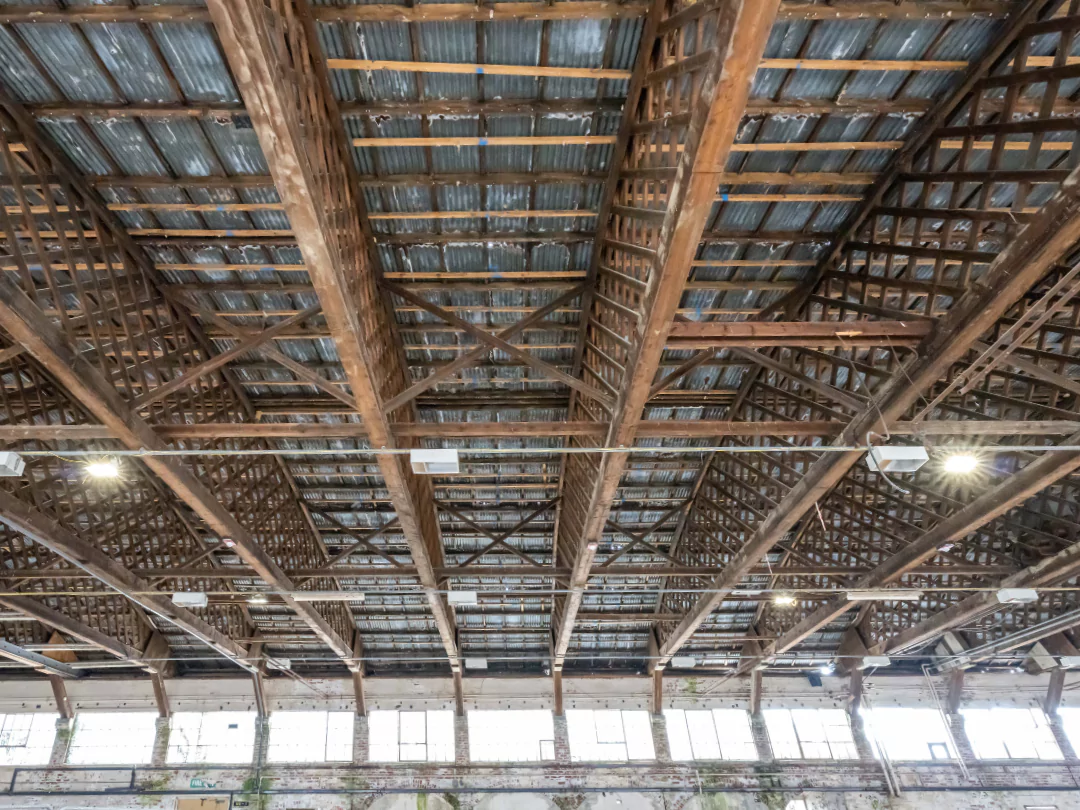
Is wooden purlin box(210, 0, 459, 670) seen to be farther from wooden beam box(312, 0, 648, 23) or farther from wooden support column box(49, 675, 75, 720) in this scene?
wooden support column box(49, 675, 75, 720)

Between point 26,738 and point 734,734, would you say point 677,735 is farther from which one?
point 26,738

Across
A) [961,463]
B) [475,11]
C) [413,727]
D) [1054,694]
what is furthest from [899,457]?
[1054,694]

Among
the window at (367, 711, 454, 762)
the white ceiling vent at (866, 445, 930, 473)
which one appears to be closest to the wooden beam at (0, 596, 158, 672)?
the window at (367, 711, 454, 762)

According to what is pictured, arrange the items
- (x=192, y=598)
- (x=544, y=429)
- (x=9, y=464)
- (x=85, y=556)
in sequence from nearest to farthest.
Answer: (x=9, y=464)
(x=544, y=429)
(x=85, y=556)
(x=192, y=598)

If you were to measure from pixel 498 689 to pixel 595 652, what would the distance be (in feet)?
14.5

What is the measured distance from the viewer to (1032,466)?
1099 cm

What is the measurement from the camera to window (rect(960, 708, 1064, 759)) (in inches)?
997

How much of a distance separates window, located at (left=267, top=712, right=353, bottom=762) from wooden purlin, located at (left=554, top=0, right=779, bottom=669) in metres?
17.9

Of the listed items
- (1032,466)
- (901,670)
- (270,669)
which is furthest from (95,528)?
(901,670)

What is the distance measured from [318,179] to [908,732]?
30.5 metres

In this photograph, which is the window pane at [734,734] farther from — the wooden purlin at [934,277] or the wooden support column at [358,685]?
the wooden support column at [358,685]

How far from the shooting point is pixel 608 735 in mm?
25125

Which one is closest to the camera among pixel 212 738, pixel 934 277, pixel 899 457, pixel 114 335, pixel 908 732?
pixel 899 457

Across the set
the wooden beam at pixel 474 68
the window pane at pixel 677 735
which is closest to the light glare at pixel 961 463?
the wooden beam at pixel 474 68
